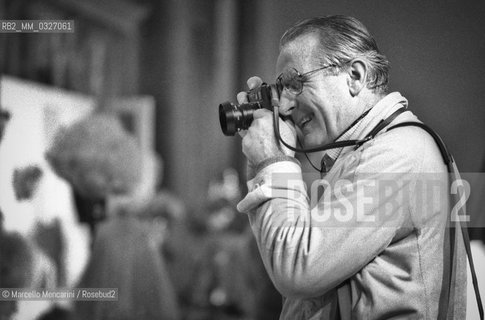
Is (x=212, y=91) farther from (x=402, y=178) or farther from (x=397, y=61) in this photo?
(x=402, y=178)

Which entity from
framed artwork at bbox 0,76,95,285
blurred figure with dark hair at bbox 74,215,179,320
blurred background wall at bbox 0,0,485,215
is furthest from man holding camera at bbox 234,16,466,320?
Answer: blurred figure with dark hair at bbox 74,215,179,320

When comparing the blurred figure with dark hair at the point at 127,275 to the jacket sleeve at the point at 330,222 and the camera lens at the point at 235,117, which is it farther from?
the jacket sleeve at the point at 330,222

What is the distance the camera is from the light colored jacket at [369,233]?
875 millimetres

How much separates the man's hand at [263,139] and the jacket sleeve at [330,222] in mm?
61

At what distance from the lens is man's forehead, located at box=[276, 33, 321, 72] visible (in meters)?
1.06

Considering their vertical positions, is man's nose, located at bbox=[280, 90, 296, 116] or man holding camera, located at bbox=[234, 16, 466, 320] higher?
man's nose, located at bbox=[280, 90, 296, 116]

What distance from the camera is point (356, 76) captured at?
105 centimetres

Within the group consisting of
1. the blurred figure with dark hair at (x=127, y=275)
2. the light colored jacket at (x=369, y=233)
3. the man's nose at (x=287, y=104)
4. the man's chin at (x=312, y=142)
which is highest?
the man's nose at (x=287, y=104)

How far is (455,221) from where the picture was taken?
39.2 inches

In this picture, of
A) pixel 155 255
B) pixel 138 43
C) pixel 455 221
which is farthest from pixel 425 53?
pixel 138 43

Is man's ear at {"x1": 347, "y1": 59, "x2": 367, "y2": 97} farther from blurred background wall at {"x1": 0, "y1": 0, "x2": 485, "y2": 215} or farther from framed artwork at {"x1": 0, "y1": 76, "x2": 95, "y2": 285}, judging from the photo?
framed artwork at {"x1": 0, "y1": 76, "x2": 95, "y2": 285}

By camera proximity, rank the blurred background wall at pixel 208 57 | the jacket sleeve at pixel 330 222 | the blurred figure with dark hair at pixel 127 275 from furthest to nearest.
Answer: the blurred figure with dark hair at pixel 127 275 < the blurred background wall at pixel 208 57 < the jacket sleeve at pixel 330 222

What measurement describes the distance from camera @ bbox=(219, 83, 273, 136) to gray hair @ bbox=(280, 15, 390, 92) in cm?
13

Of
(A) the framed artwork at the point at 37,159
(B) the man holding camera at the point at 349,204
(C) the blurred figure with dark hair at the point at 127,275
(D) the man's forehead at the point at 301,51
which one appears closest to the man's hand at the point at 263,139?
(B) the man holding camera at the point at 349,204
